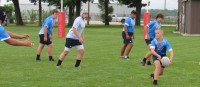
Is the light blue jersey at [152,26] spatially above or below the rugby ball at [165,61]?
above

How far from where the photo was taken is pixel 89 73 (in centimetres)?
1262

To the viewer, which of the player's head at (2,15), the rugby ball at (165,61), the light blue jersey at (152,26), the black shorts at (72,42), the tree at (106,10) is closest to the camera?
the player's head at (2,15)

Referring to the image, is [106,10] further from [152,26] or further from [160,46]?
[160,46]

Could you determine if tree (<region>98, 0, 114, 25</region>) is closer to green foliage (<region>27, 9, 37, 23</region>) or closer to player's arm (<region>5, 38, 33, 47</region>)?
green foliage (<region>27, 9, 37, 23</region>)

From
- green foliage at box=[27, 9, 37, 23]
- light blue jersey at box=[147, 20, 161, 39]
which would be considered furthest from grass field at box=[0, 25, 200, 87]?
green foliage at box=[27, 9, 37, 23]

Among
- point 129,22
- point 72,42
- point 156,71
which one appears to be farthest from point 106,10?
point 156,71

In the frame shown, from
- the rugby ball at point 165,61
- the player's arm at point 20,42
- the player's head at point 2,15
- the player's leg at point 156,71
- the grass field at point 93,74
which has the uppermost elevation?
the player's head at point 2,15

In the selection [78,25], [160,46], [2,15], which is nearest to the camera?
[2,15]

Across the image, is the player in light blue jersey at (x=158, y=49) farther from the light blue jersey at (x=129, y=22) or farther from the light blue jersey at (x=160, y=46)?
the light blue jersey at (x=129, y=22)

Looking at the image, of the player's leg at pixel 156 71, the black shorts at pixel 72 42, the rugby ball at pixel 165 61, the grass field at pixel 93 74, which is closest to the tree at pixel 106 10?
the grass field at pixel 93 74

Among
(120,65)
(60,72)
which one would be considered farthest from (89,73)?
(120,65)

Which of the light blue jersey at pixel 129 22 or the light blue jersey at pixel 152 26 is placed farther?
the light blue jersey at pixel 129 22

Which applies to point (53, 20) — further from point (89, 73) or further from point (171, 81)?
point (171, 81)

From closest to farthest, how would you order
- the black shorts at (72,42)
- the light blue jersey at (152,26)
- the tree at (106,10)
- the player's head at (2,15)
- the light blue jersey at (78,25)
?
the player's head at (2,15)
the light blue jersey at (78,25)
the black shorts at (72,42)
the light blue jersey at (152,26)
the tree at (106,10)
